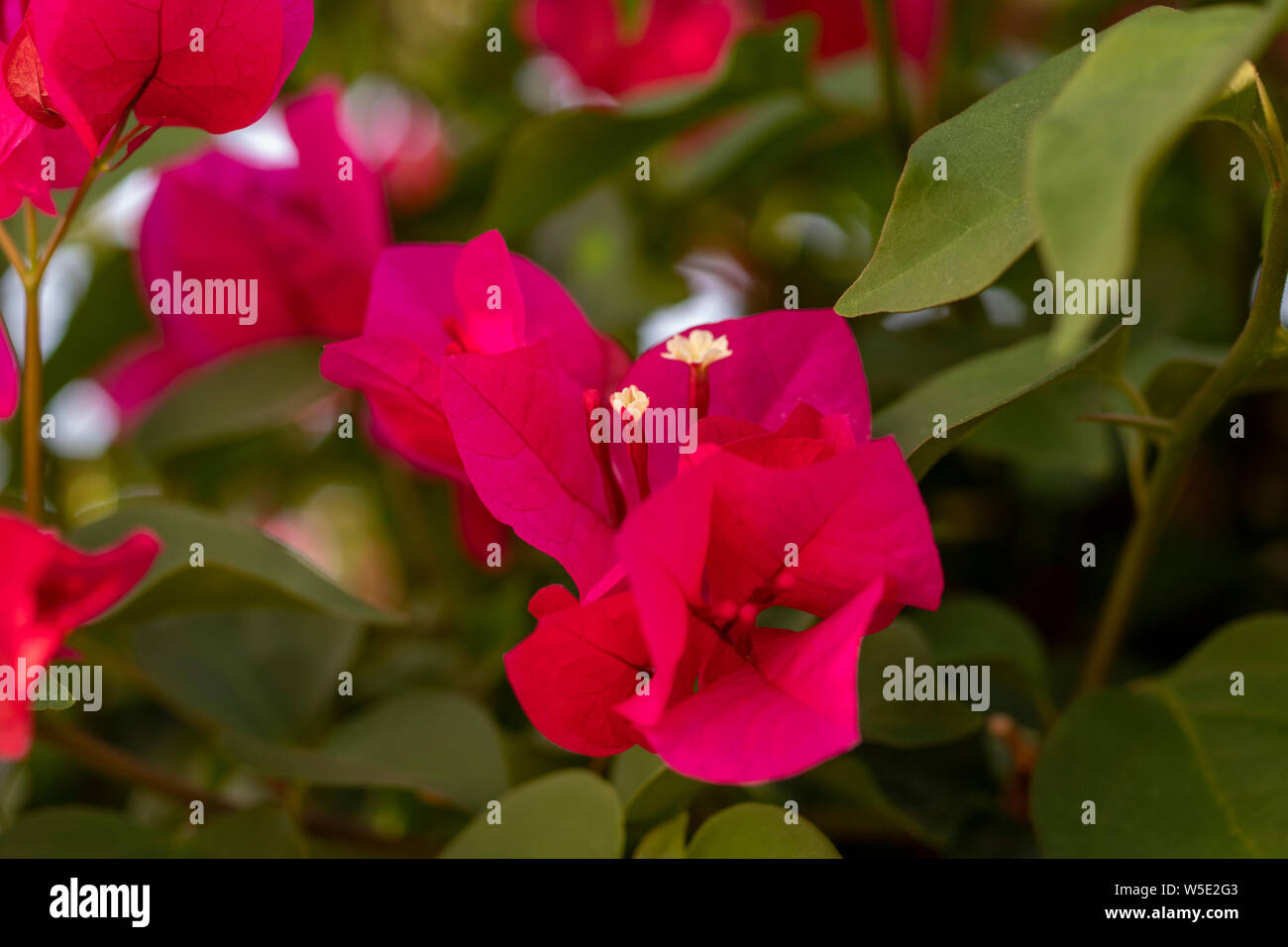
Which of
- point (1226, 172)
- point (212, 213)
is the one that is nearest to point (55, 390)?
point (212, 213)

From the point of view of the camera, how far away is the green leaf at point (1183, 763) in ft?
1.22

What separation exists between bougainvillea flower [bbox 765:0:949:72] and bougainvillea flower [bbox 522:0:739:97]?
53mm

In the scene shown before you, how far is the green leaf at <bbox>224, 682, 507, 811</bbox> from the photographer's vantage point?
419 mm

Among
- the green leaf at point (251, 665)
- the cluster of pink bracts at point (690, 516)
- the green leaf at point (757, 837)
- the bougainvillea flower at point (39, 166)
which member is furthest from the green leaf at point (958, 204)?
the green leaf at point (251, 665)

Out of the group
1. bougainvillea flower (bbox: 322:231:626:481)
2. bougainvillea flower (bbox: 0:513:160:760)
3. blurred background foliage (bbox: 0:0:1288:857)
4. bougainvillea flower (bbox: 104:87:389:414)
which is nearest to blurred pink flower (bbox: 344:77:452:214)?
blurred background foliage (bbox: 0:0:1288:857)

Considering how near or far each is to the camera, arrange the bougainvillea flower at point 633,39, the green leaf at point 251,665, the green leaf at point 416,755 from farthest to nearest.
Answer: the bougainvillea flower at point 633,39
the green leaf at point 251,665
the green leaf at point 416,755

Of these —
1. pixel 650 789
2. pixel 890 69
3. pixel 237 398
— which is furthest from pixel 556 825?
pixel 890 69

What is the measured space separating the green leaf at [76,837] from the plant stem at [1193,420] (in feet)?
1.28

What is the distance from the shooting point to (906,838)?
1.56 ft

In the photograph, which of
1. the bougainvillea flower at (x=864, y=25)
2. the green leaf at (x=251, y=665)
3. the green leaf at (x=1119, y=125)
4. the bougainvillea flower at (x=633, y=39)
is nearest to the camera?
the green leaf at (x=1119, y=125)

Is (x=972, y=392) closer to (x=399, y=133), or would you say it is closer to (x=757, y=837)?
(x=757, y=837)

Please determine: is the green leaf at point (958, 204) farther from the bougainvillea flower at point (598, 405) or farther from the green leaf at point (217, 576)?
the green leaf at point (217, 576)

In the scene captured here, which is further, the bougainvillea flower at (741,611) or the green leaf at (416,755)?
the green leaf at (416,755)

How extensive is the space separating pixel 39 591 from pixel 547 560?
1.30ft
